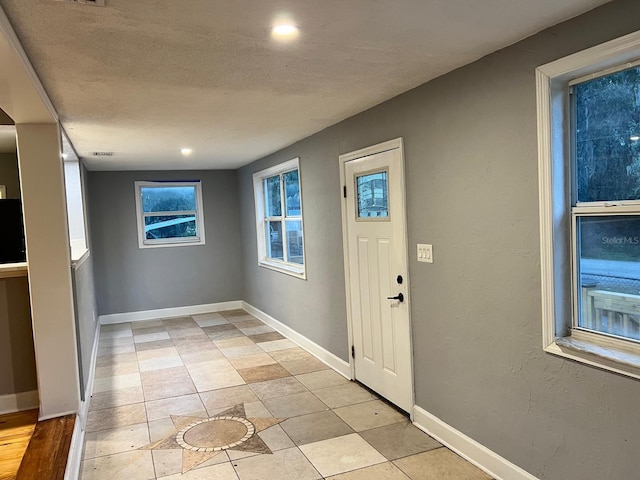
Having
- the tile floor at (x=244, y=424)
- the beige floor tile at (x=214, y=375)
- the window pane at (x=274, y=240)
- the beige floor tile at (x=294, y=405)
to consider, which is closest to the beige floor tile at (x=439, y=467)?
the tile floor at (x=244, y=424)

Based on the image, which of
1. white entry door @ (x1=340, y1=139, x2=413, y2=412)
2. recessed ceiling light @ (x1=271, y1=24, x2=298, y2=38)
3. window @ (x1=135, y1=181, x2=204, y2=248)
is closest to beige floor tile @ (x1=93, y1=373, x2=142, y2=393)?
white entry door @ (x1=340, y1=139, x2=413, y2=412)

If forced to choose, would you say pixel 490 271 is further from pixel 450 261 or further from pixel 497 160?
pixel 497 160

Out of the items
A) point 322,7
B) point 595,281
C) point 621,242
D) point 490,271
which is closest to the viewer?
point 322,7

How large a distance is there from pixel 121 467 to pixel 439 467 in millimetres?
1865

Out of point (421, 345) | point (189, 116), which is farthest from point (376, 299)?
point (189, 116)

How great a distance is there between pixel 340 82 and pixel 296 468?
2.27 metres

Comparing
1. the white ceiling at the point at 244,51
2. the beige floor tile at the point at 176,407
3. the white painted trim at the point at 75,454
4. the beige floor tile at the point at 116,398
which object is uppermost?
the white ceiling at the point at 244,51

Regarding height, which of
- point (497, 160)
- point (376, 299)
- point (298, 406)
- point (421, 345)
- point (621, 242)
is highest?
point (497, 160)

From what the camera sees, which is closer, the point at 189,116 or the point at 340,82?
the point at 340,82

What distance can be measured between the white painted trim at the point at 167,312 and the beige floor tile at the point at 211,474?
480 cm

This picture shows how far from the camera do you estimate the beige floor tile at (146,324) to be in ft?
22.3

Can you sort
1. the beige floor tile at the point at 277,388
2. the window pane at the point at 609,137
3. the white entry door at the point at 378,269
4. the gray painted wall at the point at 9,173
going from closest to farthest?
the window pane at the point at 609,137, the white entry door at the point at 378,269, the beige floor tile at the point at 277,388, the gray painted wall at the point at 9,173

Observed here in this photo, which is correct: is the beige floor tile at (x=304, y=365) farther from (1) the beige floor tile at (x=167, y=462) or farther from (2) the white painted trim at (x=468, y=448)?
(1) the beige floor tile at (x=167, y=462)

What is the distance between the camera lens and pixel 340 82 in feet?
9.46
